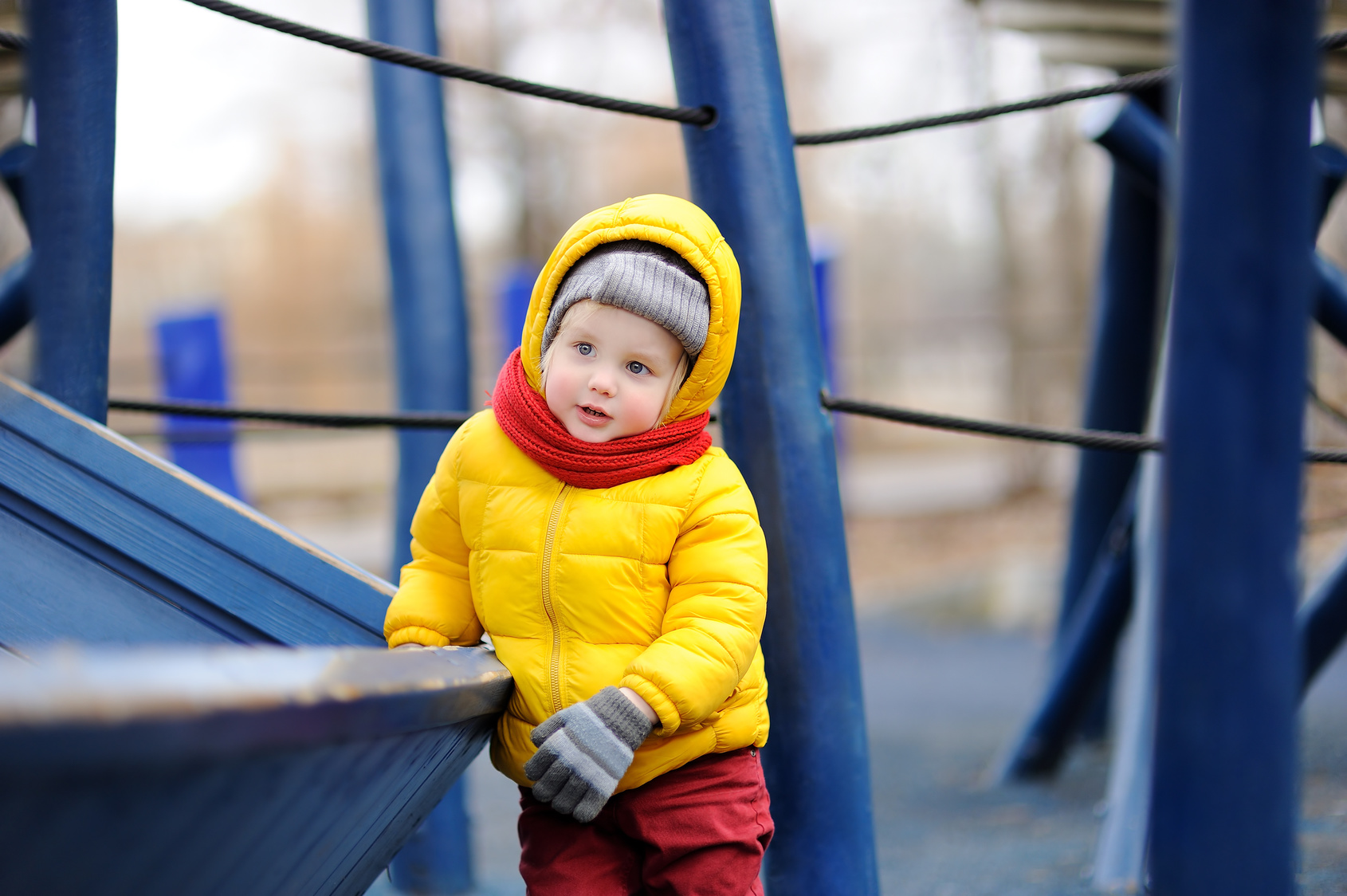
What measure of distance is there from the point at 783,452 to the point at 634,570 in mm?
332

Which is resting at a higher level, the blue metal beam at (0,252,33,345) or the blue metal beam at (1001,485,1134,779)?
the blue metal beam at (0,252,33,345)

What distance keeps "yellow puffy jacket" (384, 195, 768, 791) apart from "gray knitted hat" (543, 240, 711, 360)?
14 mm

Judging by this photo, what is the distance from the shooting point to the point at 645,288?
3.85ft

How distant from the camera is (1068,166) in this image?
9453mm

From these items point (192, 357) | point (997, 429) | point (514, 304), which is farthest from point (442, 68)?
point (514, 304)

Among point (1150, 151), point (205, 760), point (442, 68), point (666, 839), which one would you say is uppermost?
point (442, 68)

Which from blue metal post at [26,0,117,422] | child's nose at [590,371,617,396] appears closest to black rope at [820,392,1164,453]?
child's nose at [590,371,617,396]

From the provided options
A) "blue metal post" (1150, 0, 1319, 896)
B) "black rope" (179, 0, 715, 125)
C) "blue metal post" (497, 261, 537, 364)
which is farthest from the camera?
"blue metal post" (497, 261, 537, 364)

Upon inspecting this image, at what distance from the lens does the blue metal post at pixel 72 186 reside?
4.83 feet

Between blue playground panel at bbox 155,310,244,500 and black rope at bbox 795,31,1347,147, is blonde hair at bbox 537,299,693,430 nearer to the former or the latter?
black rope at bbox 795,31,1347,147

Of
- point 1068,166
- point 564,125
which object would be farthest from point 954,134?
point 564,125

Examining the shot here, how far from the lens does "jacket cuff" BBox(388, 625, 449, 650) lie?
4.12 feet

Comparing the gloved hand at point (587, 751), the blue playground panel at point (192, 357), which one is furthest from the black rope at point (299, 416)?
the blue playground panel at point (192, 357)

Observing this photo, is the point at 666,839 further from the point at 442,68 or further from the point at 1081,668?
the point at 1081,668
